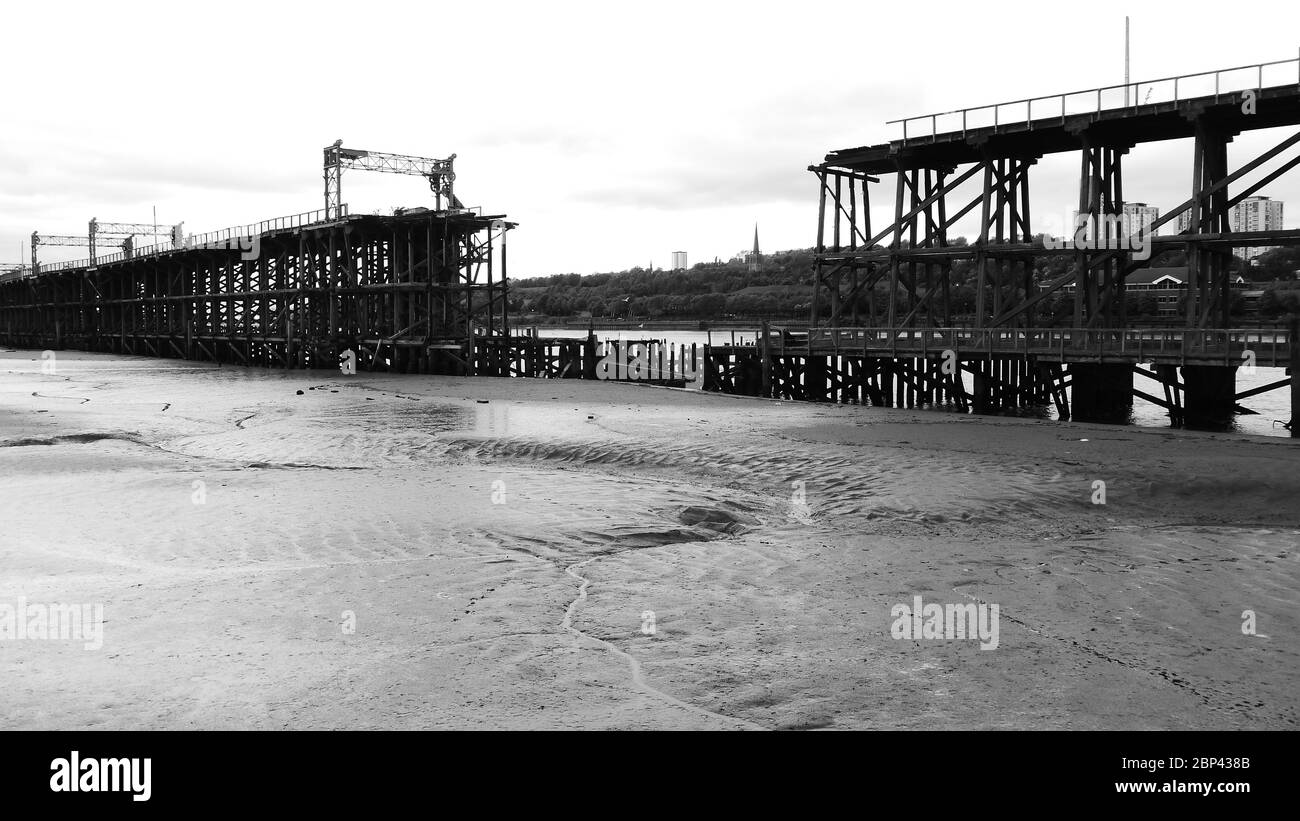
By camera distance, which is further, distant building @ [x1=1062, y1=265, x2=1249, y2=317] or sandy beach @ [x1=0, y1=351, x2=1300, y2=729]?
distant building @ [x1=1062, y1=265, x2=1249, y2=317]

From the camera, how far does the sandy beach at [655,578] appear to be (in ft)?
21.6

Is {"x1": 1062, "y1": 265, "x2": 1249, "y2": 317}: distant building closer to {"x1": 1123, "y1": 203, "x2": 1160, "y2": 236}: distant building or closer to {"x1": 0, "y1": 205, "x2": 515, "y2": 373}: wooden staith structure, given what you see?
{"x1": 1123, "y1": 203, "x2": 1160, "y2": 236}: distant building

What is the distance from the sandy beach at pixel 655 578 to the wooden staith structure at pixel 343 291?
27905 millimetres

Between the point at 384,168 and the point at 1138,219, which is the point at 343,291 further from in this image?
the point at 1138,219

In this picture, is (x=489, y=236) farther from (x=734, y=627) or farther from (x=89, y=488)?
(x=734, y=627)

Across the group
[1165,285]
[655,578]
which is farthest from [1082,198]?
[1165,285]

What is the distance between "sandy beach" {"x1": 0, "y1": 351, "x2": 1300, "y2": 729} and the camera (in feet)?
21.6

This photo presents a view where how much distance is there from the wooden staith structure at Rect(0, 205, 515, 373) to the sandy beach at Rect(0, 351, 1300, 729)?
2790 cm

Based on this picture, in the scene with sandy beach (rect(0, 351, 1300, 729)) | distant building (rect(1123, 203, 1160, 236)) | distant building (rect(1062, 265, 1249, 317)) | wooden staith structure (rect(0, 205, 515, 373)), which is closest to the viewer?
sandy beach (rect(0, 351, 1300, 729))

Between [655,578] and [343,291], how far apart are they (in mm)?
45880

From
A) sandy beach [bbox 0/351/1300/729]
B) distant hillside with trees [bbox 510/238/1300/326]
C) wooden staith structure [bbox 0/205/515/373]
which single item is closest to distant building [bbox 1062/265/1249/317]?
distant hillside with trees [bbox 510/238/1300/326]

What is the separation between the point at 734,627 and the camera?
831 cm
